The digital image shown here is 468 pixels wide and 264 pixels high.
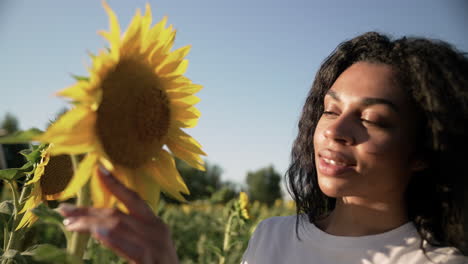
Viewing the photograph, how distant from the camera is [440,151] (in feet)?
5.31

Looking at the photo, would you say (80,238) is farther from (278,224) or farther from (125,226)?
(278,224)

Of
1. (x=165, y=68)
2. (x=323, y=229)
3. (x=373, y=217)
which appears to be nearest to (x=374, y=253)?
(x=373, y=217)

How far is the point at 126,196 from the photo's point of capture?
2.68 feet

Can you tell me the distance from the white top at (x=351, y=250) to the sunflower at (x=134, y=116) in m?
0.83

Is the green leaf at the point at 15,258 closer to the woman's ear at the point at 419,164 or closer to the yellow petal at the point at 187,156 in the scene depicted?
the yellow petal at the point at 187,156

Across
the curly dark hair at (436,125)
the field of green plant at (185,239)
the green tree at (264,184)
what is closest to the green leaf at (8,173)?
the field of green plant at (185,239)

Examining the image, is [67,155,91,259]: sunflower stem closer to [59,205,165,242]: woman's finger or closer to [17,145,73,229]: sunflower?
[59,205,165,242]: woman's finger

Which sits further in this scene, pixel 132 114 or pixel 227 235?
pixel 227 235

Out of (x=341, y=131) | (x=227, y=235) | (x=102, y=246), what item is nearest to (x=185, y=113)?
(x=341, y=131)

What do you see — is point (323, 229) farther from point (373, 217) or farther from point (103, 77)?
point (103, 77)

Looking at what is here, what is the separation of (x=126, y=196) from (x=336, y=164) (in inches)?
34.3

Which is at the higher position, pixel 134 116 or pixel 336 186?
pixel 134 116

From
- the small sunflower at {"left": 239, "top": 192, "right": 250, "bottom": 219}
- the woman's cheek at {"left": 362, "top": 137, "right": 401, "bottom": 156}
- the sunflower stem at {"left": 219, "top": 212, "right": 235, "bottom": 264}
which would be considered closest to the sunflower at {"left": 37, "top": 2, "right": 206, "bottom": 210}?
the woman's cheek at {"left": 362, "top": 137, "right": 401, "bottom": 156}

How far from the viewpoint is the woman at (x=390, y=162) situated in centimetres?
148
